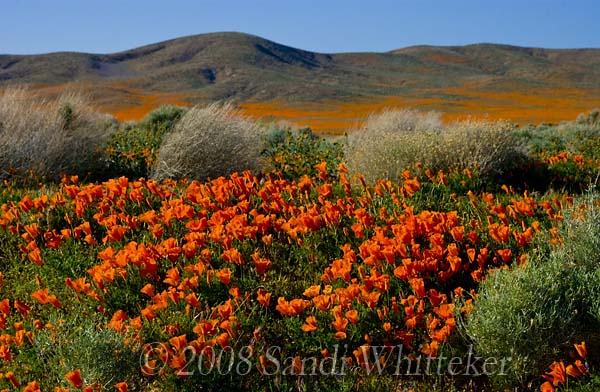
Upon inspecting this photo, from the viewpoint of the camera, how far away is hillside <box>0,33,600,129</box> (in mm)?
72000

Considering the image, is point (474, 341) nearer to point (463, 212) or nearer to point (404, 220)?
point (404, 220)

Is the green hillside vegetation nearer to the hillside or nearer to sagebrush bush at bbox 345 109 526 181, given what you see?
the hillside

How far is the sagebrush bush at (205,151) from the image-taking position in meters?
8.48

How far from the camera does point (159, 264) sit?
14.3 feet

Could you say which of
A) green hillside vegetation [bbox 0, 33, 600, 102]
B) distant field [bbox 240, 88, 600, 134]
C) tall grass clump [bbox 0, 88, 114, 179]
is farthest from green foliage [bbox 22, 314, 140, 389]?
→ green hillside vegetation [bbox 0, 33, 600, 102]

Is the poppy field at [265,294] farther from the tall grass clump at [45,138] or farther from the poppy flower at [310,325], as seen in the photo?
the tall grass clump at [45,138]

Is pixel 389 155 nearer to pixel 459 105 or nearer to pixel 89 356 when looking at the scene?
pixel 89 356

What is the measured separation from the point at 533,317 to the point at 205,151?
598 centimetres

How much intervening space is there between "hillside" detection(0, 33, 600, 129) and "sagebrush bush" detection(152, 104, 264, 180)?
140 ft

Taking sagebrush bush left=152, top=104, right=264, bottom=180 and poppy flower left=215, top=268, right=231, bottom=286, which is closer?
poppy flower left=215, top=268, right=231, bottom=286

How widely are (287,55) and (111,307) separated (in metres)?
134

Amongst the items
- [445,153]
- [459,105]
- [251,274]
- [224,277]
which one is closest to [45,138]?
[445,153]

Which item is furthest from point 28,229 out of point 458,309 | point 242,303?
point 458,309

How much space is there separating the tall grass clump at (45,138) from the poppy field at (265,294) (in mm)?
2985
